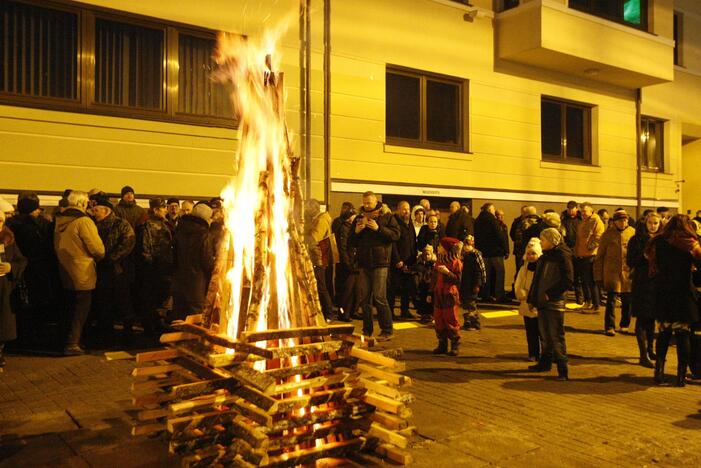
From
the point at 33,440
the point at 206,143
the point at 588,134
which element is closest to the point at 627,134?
Result: the point at 588,134

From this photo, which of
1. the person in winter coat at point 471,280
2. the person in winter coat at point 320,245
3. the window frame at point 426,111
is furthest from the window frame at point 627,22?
the person in winter coat at point 320,245

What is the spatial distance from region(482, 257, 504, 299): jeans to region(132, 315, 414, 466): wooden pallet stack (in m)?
8.57

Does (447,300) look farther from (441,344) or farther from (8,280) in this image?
(8,280)

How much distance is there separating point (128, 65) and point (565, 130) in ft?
38.2

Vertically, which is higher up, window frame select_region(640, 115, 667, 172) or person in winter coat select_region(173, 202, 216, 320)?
window frame select_region(640, 115, 667, 172)

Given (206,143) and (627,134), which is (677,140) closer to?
(627,134)

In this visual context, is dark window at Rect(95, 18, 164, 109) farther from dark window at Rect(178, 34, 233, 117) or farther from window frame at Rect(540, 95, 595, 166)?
window frame at Rect(540, 95, 595, 166)

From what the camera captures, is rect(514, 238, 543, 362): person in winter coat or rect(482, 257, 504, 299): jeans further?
rect(482, 257, 504, 299): jeans

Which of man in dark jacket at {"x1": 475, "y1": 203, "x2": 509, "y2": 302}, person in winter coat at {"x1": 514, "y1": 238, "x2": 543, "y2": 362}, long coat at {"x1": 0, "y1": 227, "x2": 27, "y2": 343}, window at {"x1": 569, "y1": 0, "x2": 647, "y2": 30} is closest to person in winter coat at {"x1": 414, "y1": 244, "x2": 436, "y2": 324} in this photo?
man in dark jacket at {"x1": 475, "y1": 203, "x2": 509, "y2": 302}

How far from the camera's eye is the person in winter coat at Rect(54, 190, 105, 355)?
7832mm

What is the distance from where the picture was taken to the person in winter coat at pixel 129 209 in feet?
31.1

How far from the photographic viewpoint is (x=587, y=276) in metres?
12.9

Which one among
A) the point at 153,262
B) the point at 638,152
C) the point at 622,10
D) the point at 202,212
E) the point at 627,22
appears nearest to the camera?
the point at 202,212

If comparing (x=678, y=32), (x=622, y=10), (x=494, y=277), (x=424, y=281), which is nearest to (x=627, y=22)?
(x=622, y=10)
